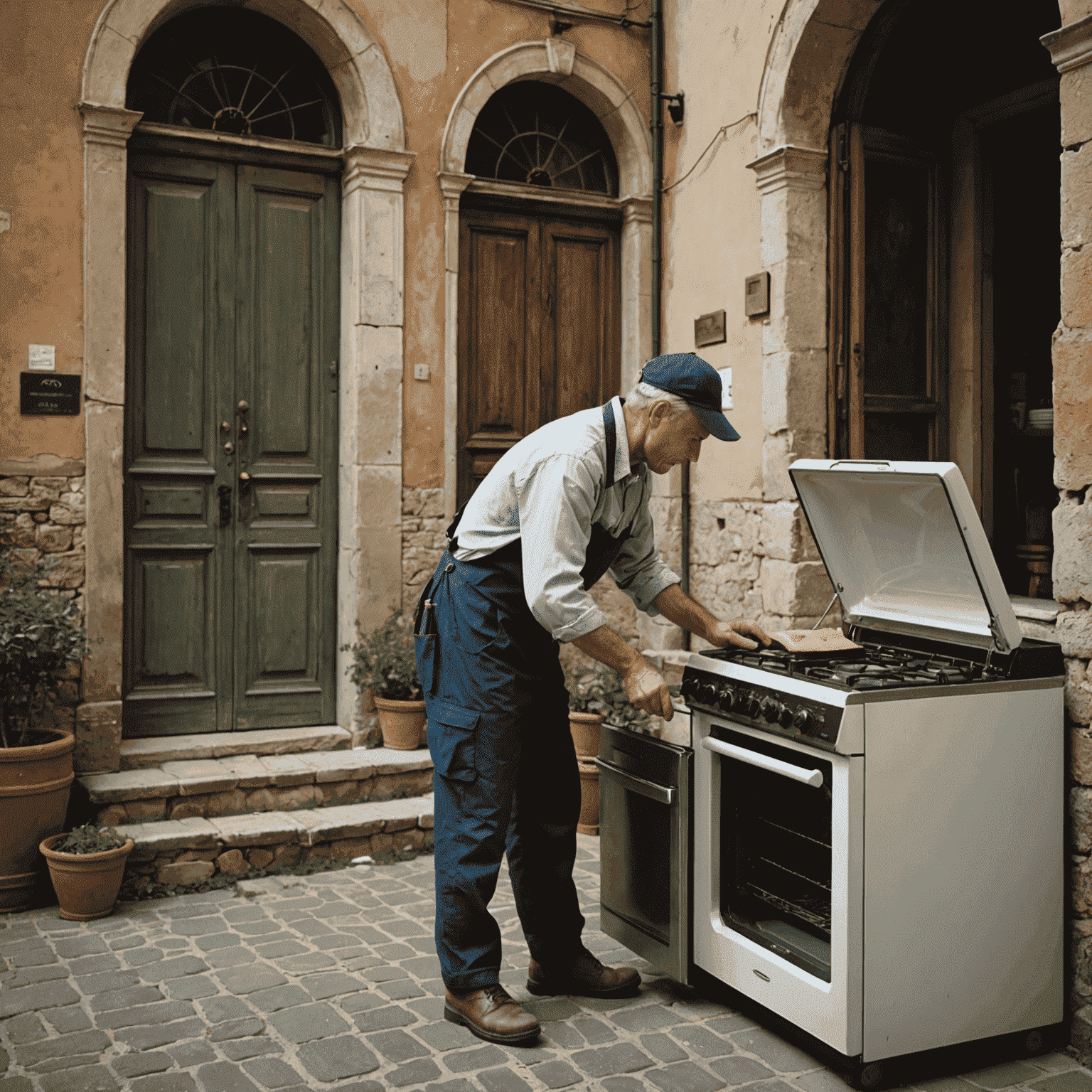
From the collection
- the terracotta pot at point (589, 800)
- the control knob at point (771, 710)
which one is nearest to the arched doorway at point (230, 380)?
the terracotta pot at point (589, 800)

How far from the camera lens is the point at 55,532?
5527mm

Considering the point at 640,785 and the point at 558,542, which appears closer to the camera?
the point at 558,542

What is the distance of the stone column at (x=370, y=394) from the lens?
6129mm

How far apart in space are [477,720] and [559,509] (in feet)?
2.25

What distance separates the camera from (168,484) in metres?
5.91

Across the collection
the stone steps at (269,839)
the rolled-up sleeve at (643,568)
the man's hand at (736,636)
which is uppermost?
the rolled-up sleeve at (643,568)

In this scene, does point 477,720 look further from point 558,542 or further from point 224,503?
point 224,503

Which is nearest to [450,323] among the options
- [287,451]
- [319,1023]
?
[287,451]

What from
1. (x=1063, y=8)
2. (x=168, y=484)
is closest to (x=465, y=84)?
(x=168, y=484)

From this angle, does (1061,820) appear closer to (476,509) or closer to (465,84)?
(476,509)

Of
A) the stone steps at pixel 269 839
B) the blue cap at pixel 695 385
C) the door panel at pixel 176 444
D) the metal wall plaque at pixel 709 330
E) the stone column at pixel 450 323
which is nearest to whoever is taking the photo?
the blue cap at pixel 695 385

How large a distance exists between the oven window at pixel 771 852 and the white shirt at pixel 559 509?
0.77 meters

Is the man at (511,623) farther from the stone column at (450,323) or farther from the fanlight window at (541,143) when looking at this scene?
the fanlight window at (541,143)

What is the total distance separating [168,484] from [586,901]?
120 inches
